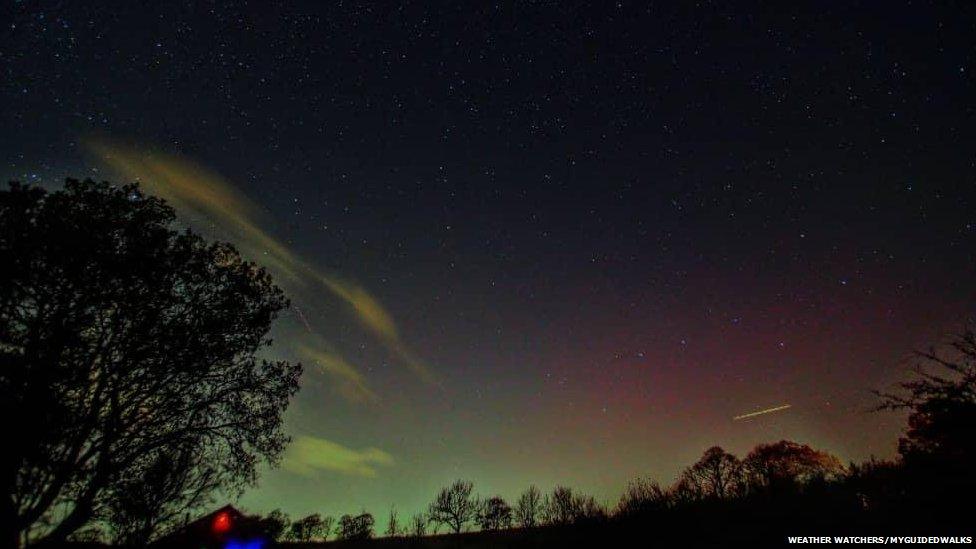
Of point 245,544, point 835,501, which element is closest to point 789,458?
point 835,501

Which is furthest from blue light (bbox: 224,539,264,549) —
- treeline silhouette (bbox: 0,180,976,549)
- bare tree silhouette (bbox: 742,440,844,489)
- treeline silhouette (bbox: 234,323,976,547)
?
bare tree silhouette (bbox: 742,440,844,489)

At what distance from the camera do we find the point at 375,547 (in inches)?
1587

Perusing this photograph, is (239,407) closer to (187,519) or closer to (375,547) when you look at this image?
(187,519)

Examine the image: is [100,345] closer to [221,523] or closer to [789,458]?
[221,523]

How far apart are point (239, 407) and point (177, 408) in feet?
7.23

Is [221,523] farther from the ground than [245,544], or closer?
farther from the ground

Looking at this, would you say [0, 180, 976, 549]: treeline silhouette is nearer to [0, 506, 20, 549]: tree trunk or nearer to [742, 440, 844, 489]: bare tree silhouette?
[0, 506, 20, 549]: tree trunk

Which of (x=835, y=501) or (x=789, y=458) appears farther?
(x=789, y=458)

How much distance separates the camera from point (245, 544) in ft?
36.8

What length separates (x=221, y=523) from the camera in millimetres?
10781

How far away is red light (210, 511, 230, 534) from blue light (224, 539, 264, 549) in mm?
377

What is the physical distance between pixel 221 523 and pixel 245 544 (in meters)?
1.00

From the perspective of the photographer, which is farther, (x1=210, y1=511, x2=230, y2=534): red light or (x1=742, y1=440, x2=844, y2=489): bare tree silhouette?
(x1=742, y1=440, x2=844, y2=489): bare tree silhouette

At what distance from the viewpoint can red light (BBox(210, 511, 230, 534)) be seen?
35.1 feet
